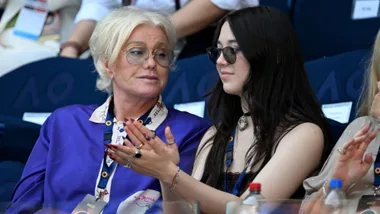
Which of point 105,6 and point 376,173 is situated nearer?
point 376,173

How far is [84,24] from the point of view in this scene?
212 inches

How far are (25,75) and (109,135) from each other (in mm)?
1367

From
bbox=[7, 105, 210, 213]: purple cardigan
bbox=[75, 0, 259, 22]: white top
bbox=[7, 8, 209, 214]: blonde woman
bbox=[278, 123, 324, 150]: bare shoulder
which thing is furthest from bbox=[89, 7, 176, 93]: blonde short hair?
bbox=[75, 0, 259, 22]: white top

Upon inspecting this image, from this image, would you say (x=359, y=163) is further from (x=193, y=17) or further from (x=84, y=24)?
(x=84, y=24)

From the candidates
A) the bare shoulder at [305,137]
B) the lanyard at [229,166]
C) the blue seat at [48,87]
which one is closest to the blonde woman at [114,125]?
the lanyard at [229,166]

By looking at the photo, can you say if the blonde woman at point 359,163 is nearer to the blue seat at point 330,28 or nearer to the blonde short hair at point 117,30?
the blonde short hair at point 117,30

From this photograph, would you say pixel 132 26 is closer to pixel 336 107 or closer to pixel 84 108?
pixel 84 108

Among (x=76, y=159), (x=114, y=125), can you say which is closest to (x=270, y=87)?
(x=114, y=125)

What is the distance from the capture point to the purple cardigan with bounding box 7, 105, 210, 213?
3760 millimetres

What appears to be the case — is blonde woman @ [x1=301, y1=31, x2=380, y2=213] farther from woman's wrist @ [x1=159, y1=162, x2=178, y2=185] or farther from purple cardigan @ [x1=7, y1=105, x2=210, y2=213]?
purple cardigan @ [x1=7, y1=105, x2=210, y2=213]

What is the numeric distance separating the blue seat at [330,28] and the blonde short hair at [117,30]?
1190mm

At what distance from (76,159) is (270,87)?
0.81 meters

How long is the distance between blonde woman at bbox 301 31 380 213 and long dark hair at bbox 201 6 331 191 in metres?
0.20

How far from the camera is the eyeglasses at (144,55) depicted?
389 cm
